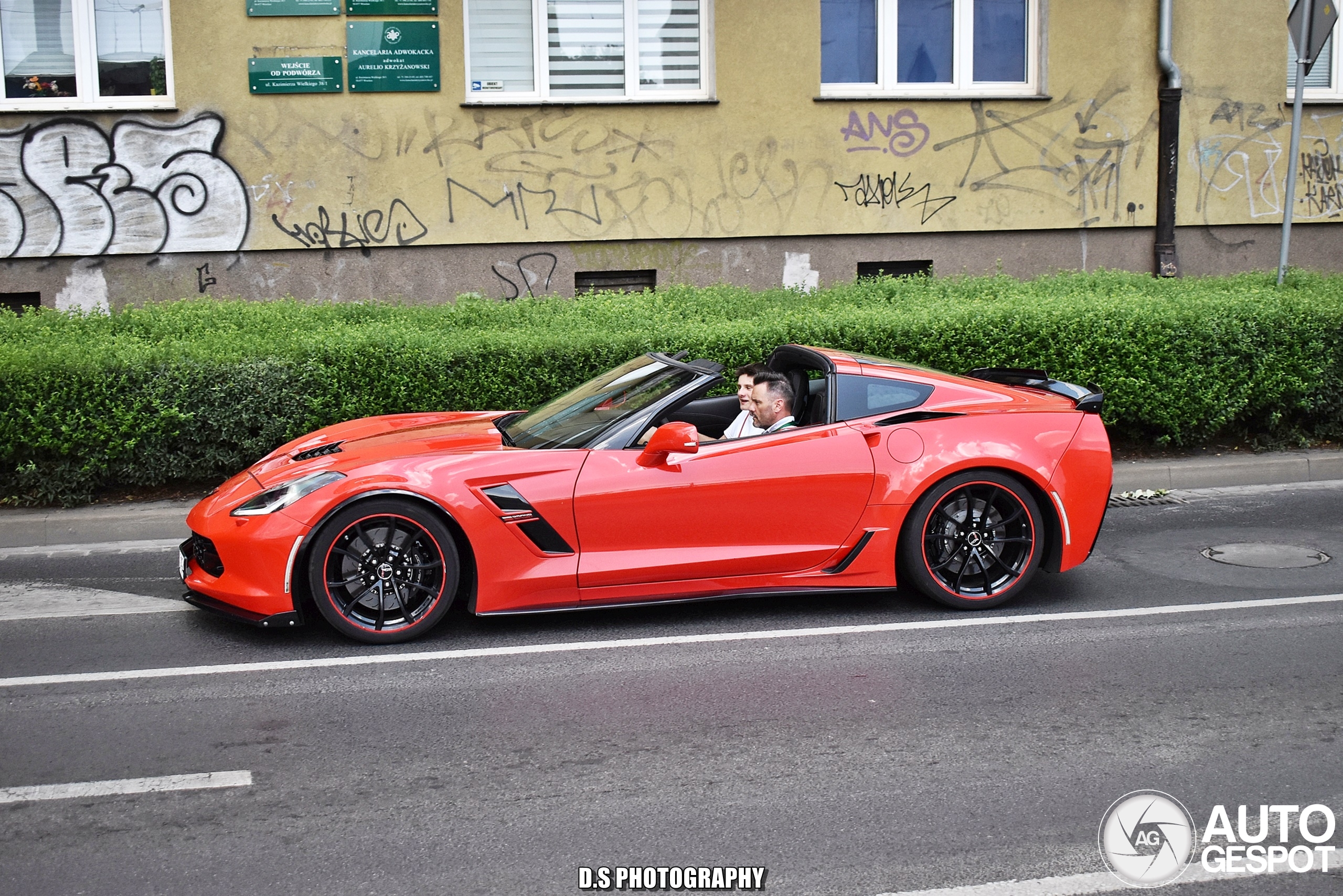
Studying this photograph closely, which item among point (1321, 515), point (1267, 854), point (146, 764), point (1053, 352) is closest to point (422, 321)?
point (1053, 352)

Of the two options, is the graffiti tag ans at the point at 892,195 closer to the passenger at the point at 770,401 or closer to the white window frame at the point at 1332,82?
the white window frame at the point at 1332,82

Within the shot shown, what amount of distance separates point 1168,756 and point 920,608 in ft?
6.35

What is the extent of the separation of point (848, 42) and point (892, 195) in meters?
1.77

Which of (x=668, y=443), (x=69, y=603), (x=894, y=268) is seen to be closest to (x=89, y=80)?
(x=69, y=603)

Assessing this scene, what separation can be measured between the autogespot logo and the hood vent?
387cm

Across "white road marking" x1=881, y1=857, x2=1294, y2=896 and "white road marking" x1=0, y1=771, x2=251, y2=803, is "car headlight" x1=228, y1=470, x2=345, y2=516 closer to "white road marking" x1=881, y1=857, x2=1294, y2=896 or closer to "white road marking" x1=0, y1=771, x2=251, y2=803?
"white road marking" x1=0, y1=771, x2=251, y2=803

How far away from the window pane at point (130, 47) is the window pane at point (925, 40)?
7.92m

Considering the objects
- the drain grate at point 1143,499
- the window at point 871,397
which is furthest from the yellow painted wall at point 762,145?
the window at point 871,397

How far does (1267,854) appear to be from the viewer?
11.9 ft

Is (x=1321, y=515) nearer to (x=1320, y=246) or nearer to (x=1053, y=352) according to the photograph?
(x=1053, y=352)

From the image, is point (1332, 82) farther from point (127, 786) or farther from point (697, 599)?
point (127, 786)

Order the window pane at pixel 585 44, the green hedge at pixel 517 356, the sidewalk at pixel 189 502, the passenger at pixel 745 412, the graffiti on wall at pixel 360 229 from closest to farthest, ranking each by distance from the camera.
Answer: the passenger at pixel 745 412, the sidewalk at pixel 189 502, the green hedge at pixel 517 356, the graffiti on wall at pixel 360 229, the window pane at pixel 585 44

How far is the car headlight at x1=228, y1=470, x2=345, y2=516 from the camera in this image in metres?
5.45

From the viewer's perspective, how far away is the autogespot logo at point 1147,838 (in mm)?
3568
